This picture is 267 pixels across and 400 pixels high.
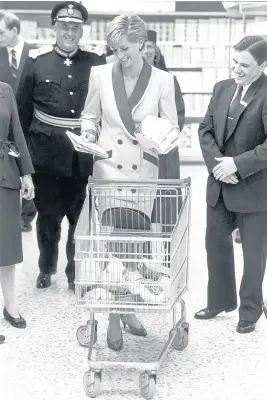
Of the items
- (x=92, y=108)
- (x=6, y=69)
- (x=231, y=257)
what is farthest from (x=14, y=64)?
(x=231, y=257)

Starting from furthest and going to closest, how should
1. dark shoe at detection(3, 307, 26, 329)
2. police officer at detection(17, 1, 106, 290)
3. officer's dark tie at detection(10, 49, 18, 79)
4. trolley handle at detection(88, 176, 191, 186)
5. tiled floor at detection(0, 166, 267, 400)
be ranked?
officer's dark tie at detection(10, 49, 18, 79)
police officer at detection(17, 1, 106, 290)
dark shoe at detection(3, 307, 26, 329)
trolley handle at detection(88, 176, 191, 186)
tiled floor at detection(0, 166, 267, 400)

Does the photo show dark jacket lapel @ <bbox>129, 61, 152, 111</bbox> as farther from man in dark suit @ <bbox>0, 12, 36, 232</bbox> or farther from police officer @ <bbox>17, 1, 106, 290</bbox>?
man in dark suit @ <bbox>0, 12, 36, 232</bbox>

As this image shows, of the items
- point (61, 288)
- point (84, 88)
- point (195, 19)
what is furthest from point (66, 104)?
point (195, 19)

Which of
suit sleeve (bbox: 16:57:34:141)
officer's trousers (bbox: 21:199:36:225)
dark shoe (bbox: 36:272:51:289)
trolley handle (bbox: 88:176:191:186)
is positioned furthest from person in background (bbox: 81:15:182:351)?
officer's trousers (bbox: 21:199:36:225)

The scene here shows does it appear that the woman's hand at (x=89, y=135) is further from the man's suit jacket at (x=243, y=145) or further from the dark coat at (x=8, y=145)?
the man's suit jacket at (x=243, y=145)

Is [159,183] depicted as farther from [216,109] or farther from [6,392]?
[6,392]

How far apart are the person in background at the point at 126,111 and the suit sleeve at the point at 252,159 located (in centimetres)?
37

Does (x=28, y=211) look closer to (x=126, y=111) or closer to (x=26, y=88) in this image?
(x=26, y=88)

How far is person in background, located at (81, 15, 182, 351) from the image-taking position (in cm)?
331

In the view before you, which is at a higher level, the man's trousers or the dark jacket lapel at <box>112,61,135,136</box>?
the dark jacket lapel at <box>112,61,135,136</box>

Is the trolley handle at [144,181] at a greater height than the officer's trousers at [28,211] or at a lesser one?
greater

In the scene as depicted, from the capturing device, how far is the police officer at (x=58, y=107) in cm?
410

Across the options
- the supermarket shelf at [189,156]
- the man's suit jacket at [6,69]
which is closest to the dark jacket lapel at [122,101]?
the man's suit jacket at [6,69]

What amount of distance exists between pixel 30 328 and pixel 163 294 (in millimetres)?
1105
